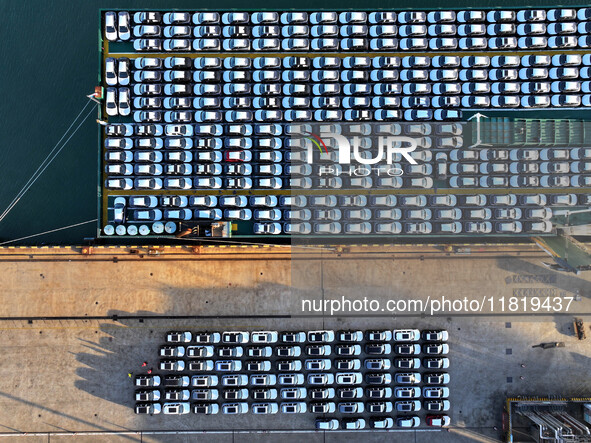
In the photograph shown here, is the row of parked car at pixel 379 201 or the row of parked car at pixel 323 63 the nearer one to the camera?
the row of parked car at pixel 379 201

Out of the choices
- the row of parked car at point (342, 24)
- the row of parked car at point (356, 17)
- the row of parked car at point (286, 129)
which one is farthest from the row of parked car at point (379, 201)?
the row of parked car at point (356, 17)

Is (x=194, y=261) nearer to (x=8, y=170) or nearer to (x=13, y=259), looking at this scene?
(x=13, y=259)

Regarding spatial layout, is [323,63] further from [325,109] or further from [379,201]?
[379,201]

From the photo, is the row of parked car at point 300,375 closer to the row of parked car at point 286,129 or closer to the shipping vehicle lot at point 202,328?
the shipping vehicle lot at point 202,328

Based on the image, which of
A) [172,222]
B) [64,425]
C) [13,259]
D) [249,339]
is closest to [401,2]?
[172,222]

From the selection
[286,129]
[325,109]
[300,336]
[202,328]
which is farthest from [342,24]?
[202,328]

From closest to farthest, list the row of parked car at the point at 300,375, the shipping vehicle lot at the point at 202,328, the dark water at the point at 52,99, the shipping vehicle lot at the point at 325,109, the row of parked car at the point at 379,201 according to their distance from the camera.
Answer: the row of parked car at the point at 300,375 → the row of parked car at the point at 379,201 → the shipping vehicle lot at the point at 325,109 → the shipping vehicle lot at the point at 202,328 → the dark water at the point at 52,99

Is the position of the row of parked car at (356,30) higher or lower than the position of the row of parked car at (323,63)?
higher
